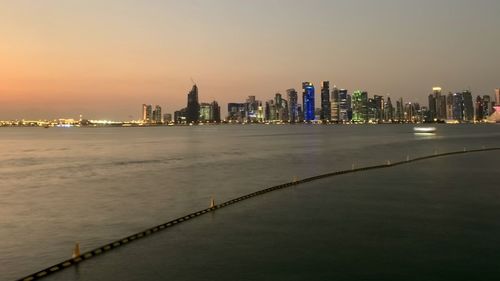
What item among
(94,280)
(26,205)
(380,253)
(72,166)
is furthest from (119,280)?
(72,166)

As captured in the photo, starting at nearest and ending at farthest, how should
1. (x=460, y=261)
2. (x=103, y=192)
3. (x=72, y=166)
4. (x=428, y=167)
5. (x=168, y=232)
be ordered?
1. (x=460, y=261)
2. (x=168, y=232)
3. (x=103, y=192)
4. (x=428, y=167)
5. (x=72, y=166)

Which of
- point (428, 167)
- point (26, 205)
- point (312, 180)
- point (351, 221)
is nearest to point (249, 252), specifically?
point (351, 221)

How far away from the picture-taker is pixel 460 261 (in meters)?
21.1

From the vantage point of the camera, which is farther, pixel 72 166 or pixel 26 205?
pixel 72 166

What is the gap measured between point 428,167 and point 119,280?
52.6m

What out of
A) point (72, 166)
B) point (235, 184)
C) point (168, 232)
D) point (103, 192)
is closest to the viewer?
point (168, 232)

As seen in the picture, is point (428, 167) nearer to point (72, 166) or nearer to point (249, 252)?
point (249, 252)

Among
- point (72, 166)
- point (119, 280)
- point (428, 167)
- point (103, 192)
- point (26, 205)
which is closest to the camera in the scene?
point (119, 280)

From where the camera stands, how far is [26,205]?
128 ft

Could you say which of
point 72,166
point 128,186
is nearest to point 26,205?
point 128,186

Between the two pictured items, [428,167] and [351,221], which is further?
[428,167]

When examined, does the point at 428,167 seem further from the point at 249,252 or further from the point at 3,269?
the point at 3,269

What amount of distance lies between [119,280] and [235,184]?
30634 millimetres

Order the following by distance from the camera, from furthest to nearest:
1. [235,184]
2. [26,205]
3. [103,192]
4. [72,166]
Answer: [72,166]
[235,184]
[103,192]
[26,205]
